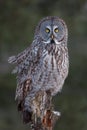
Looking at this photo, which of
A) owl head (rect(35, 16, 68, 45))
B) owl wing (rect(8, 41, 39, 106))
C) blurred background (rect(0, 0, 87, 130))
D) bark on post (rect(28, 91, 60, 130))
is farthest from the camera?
blurred background (rect(0, 0, 87, 130))

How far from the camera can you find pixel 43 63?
9391mm

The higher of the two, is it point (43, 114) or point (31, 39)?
point (31, 39)

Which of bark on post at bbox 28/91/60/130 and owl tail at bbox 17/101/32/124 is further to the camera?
owl tail at bbox 17/101/32/124

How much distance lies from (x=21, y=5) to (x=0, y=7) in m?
0.35

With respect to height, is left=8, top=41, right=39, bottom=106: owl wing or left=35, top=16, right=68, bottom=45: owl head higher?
left=35, top=16, right=68, bottom=45: owl head

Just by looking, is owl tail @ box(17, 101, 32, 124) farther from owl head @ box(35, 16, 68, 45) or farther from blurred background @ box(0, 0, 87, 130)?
blurred background @ box(0, 0, 87, 130)

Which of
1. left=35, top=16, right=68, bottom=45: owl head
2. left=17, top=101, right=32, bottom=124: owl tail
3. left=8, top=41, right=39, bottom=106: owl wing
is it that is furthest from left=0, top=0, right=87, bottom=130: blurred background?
left=17, top=101, right=32, bottom=124: owl tail

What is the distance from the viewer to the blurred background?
50.8 feet

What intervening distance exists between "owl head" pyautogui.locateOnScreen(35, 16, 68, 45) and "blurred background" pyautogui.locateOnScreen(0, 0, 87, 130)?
18.1ft

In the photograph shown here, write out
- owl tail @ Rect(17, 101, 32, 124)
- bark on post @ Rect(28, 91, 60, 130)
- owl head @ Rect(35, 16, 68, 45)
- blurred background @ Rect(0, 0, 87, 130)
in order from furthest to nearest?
1. blurred background @ Rect(0, 0, 87, 130)
2. owl head @ Rect(35, 16, 68, 45)
3. owl tail @ Rect(17, 101, 32, 124)
4. bark on post @ Rect(28, 91, 60, 130)

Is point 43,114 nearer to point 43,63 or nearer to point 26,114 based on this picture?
point 26,114

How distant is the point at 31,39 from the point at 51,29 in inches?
218

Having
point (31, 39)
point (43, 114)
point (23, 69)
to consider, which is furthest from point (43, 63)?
point (31, 39)

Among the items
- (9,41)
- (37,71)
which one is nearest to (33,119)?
(37,71)
